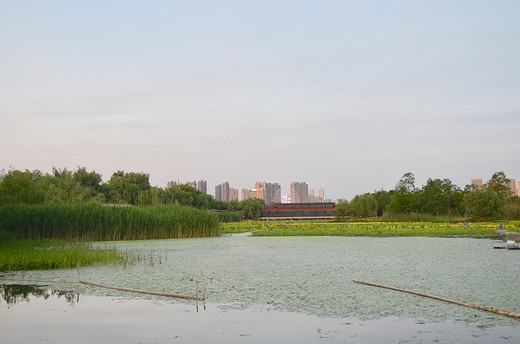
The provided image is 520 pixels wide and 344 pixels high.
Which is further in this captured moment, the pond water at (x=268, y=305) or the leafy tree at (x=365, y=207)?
the leafy tree at (x=365, y=207)

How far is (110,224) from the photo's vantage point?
25922 mm

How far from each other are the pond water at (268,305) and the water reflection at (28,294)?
0.07 ft

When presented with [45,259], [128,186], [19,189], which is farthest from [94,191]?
[45,259]

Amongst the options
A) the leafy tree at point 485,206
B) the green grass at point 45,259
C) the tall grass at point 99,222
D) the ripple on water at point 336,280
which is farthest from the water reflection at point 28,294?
the leafy tree at point 485,206

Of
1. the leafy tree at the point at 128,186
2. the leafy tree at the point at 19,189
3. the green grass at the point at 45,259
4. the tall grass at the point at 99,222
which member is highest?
the leafy tree at the point at 128,186

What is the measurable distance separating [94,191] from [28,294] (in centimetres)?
6180

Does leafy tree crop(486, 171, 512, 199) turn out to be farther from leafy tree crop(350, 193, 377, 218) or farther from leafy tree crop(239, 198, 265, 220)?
leafy tree crop(239, 198, 265, 220)

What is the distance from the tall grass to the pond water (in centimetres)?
1053

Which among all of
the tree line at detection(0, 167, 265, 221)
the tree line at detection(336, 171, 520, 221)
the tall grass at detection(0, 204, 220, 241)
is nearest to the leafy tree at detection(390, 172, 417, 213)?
the tree line at detection(336, 171, 520, 221)

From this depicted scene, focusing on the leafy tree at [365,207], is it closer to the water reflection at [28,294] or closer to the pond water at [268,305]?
the pond water at [268,305]

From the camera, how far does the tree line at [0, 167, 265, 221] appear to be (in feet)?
105

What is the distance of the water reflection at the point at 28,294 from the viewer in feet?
31.3

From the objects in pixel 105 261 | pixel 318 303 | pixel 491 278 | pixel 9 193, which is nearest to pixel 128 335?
pixel 318 303

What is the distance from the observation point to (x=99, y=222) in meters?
25.4
